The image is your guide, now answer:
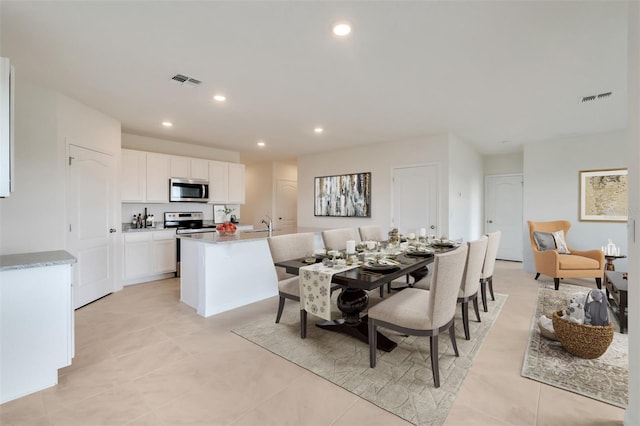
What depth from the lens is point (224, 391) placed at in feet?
6.27

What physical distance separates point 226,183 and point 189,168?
0.81m

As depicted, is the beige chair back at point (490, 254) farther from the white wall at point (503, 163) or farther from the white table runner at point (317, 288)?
the white wall at point (503, 163)

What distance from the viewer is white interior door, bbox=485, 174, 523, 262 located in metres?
6.49

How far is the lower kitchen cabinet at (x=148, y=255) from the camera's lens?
439cm

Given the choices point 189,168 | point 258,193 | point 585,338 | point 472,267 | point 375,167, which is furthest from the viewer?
point 258,193

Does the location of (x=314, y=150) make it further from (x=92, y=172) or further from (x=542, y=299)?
(x=542, y=299)

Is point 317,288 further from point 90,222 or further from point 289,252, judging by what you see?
point 90,222

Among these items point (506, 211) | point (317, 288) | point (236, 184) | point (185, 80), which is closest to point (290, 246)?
point (317, 288)

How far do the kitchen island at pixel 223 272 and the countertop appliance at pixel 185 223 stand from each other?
1536 mm

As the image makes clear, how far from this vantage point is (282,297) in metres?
2.94

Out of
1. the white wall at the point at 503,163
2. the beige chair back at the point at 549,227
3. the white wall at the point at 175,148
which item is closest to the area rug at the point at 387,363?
the beige chair back at the point at 549,227

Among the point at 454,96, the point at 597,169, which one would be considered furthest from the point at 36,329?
the point at 597,169

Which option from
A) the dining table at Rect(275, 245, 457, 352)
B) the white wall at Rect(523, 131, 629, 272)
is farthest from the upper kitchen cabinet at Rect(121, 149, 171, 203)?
the white wall at Rect(523, 131, 629, 272)

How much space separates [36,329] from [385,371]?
7.93 ft
